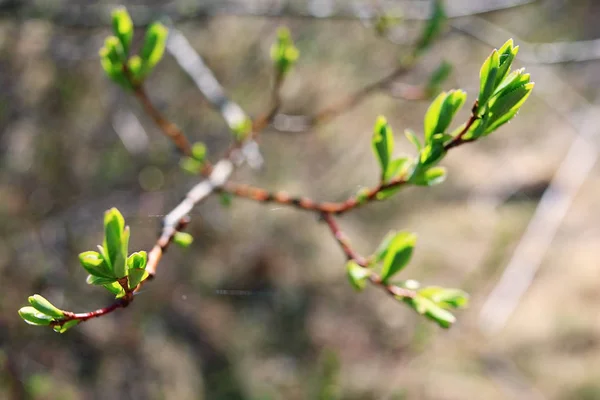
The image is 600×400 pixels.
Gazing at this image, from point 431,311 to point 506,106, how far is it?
0.20 metres

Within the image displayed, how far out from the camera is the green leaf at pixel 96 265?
33 centimetres

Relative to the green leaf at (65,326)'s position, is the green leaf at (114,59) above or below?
above

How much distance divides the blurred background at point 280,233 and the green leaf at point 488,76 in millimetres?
951

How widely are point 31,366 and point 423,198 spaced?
4.87ft

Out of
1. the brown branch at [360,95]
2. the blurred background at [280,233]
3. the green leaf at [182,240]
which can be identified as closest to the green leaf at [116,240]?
the green leaf at [182,240]

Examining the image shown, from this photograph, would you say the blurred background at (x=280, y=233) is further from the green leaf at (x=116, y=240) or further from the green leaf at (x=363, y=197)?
the green leaf at (x=116, y=240)

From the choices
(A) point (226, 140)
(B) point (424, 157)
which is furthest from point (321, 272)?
(B) point (424, 157)

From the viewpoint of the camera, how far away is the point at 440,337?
166 cm

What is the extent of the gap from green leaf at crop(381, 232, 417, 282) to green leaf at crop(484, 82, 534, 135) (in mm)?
140

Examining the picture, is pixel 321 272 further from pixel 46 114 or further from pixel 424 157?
pixel 424 157

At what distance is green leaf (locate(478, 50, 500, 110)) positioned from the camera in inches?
12.9

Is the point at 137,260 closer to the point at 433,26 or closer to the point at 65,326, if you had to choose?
the point at 65,326

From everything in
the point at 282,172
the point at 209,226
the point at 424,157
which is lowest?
the point at 209,226

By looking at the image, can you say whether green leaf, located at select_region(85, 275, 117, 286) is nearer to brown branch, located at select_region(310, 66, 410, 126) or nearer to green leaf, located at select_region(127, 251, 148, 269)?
green leaf, located at select_region(127, 251, 148, 269)
